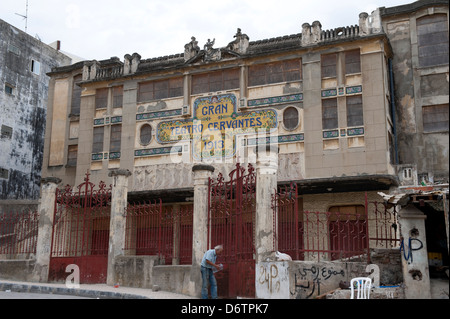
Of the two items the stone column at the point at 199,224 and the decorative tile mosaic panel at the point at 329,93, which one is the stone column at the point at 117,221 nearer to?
the stone column at the point at 199,224

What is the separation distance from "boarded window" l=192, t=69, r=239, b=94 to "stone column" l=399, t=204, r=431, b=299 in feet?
37.5

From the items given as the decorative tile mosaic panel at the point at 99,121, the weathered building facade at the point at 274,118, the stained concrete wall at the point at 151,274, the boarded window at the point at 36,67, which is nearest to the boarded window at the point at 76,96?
the weathered building facade at the point at 274,118

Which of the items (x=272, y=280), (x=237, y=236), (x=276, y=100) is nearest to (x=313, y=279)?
(x=272, y=280)

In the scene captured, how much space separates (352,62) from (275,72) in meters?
3.02

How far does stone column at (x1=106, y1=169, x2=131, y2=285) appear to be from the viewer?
15.6 meters

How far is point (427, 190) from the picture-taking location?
11930 millimetres

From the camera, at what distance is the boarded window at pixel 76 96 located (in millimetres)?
25969

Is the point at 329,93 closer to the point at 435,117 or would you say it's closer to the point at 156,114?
the point at 435,117

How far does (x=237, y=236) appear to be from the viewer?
12664mm

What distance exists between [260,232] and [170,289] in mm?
3427

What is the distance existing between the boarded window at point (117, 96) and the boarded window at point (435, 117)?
12.8m

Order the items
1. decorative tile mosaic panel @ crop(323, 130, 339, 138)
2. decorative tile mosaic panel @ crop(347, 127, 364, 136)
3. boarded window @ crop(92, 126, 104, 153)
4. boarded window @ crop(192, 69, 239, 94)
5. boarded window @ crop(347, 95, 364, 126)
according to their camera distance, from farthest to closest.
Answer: boarded window @ crop(92, 126, 104, 153)
boarded window @ crop(192, 69, 239, 94)
decorative tile mosaic panel @ crop(323, 130, 339, 138)
boarded window @ crop(347, 95, 364, 126)
decorative tile mosaic panel @ crop(347, 127, 364, 136)

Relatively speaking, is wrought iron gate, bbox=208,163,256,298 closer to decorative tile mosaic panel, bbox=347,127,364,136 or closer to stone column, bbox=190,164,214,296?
stone column, bbox=190,164,214,296

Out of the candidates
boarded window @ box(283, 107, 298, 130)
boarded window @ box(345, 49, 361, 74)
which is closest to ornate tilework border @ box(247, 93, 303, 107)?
boarded window @ box(283, 107, 298, 130)
